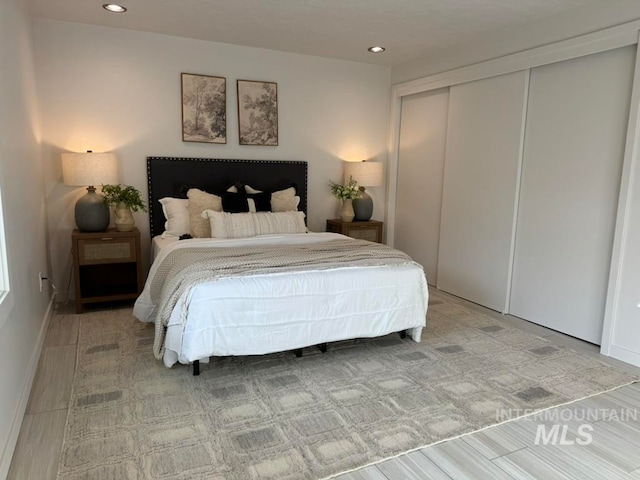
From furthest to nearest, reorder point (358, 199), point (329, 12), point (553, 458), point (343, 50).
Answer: point (358, 199) → point (343, 50) → point (329, 12) → point (553, 458)

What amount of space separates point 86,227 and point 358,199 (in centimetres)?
284

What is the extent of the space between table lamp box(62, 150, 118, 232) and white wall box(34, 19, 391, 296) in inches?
13.6

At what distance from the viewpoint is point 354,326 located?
3016mm

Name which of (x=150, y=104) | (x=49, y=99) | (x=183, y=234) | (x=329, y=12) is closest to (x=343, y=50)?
(x=329, y=12)

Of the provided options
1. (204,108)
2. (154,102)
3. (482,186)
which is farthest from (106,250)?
(482,186)

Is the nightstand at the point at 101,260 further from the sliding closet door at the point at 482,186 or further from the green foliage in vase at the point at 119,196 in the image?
the sliding closet door at the point at 482,186

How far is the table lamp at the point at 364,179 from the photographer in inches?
198

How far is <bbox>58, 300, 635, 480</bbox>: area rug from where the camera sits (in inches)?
77.2

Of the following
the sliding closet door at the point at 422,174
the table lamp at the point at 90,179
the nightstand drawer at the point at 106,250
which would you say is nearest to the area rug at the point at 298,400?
the nightstand drawer at the point at 106,250

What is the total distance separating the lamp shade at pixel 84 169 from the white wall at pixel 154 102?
0.37 meters

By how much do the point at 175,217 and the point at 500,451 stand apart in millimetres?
3373

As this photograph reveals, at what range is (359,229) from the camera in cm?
506

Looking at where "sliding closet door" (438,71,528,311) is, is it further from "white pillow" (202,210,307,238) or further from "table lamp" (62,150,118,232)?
"table lamp" (62,150,118,232)

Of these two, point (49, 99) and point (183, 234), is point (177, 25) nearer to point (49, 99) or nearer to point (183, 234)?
point (49, 99)
